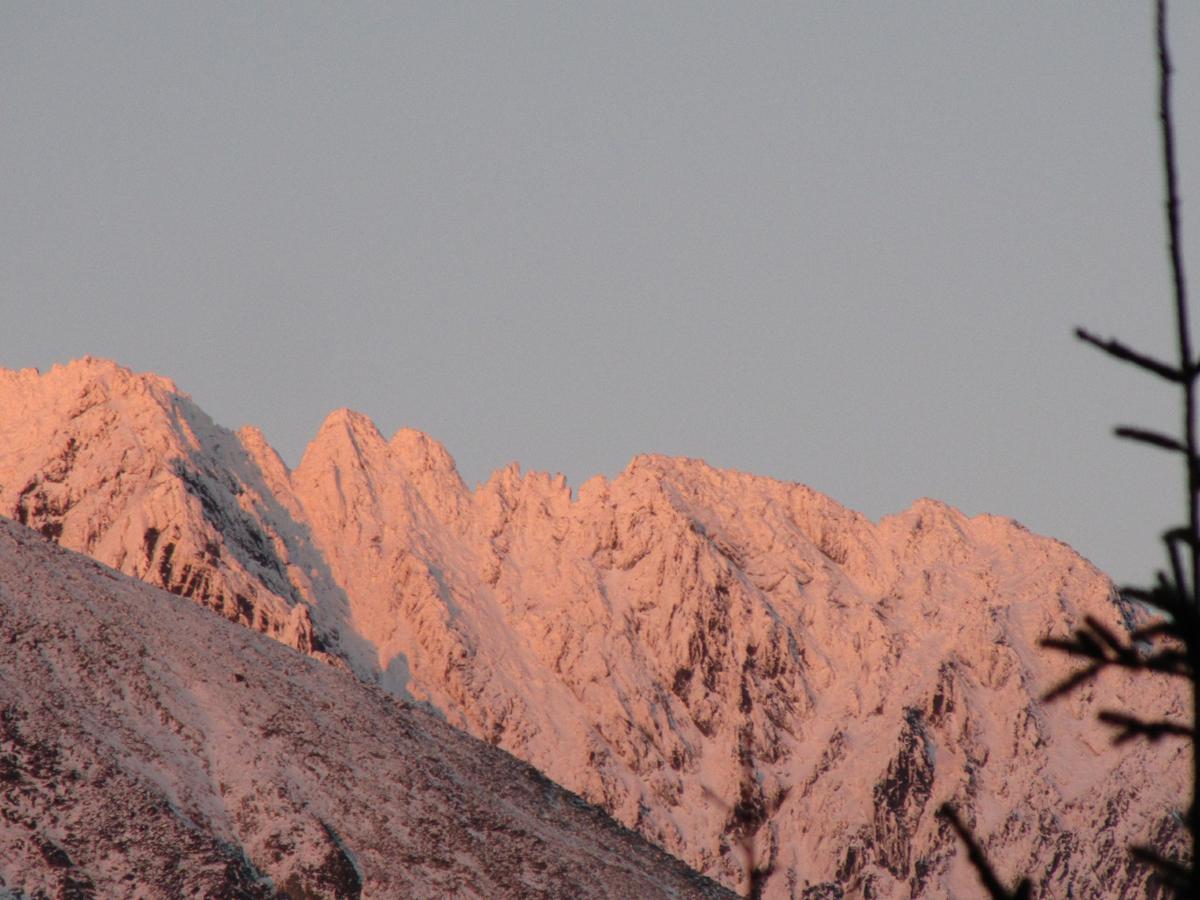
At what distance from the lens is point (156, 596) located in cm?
15100

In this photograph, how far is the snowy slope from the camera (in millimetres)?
113688

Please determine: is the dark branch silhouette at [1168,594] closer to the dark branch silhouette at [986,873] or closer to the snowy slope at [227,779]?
the dark branch silhouette at [986,873]

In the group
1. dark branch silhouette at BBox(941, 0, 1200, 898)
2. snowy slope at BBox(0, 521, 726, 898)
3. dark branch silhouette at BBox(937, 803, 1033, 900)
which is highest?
snowy slope at BBox(0, 521, 726, 898)

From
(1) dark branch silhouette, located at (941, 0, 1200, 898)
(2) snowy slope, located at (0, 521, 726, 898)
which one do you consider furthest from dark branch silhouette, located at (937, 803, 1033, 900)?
(2) snowy slope, located at (0, 521, 726, 898)

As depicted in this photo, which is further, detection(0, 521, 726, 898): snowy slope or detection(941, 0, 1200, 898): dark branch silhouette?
detection(0, 521, 726, 898): snowy slope

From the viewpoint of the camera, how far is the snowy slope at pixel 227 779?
114 m

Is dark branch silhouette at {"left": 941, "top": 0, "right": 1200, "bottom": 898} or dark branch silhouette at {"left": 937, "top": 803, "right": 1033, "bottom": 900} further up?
dark branch silhouette at {"left": 941, "top": 0, "right": 1200, "bottom": 898}

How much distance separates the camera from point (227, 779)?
429 ft

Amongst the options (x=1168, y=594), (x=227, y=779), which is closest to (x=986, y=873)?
(x=1168, y=594)

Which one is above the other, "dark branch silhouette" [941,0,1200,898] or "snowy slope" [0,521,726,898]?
"snowy slope" [0,521,726,898]

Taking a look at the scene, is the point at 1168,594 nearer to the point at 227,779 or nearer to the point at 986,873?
the point at 986,873

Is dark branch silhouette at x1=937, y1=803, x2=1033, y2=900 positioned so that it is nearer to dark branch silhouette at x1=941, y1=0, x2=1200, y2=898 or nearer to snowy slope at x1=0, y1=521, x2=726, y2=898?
dark branch silhouette at x1=941, y1=0, x2=1200, y2=898

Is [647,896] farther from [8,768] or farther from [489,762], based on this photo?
[8,768]

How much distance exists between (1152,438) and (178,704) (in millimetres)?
134104
